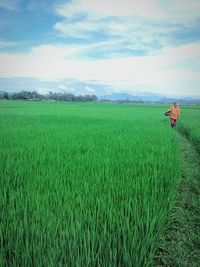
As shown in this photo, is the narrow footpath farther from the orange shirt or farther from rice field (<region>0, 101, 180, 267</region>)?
the orange shirt

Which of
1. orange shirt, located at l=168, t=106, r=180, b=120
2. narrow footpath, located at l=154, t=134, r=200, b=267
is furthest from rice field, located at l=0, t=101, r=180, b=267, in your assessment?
orange shirt, located at l=168, t=106, r=180, b=120

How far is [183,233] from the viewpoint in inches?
101

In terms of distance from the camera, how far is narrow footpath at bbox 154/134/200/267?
2162 millimetres

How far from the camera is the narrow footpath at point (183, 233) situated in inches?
85.1

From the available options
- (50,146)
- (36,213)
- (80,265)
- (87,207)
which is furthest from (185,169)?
(80,265)

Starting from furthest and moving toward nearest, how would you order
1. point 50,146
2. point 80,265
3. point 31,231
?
point 50,146
point 31,231
point 80,265

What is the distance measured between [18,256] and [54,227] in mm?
312

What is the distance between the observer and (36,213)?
225 cm

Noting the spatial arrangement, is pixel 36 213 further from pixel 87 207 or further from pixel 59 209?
pixel 87 207

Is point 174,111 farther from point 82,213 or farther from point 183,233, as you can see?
point 82,213

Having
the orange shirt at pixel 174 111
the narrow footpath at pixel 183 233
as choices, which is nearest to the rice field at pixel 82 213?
the narrow footpath at pixel 183 233

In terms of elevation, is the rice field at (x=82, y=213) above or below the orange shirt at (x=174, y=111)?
below

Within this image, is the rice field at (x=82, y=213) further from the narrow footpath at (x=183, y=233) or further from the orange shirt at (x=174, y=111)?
the orange shirt at (x=174, y=111)

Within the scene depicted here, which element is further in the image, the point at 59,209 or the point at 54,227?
the point at 59,209
